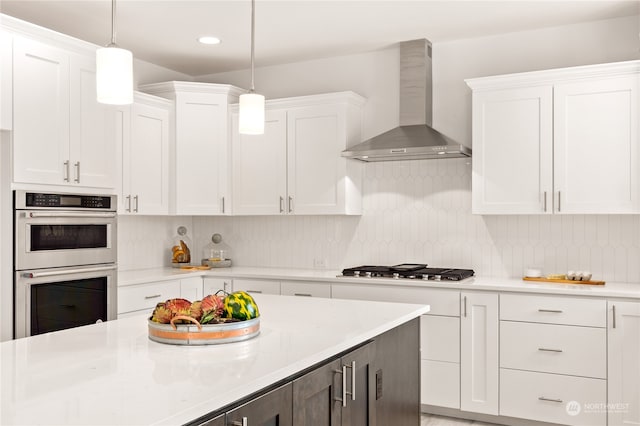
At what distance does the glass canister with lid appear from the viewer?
17.3 ft

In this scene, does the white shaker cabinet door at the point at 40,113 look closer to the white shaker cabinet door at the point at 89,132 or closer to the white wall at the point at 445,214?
the white shaker cabinet door at the point at 89,132

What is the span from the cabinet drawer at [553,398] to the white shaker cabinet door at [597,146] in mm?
1071

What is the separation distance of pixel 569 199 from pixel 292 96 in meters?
2.46

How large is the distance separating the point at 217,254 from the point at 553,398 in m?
2.95

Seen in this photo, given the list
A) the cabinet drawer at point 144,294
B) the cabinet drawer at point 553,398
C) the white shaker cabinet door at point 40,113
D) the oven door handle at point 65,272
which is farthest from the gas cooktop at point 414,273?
the white shaker cabinet door at point 40,113

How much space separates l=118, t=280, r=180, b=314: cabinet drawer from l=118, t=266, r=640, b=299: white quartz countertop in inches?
2.1

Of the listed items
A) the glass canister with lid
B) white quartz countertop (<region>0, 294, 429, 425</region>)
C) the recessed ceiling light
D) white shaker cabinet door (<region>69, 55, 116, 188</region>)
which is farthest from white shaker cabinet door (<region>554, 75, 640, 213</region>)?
white shaker cabinet door (<region>69, 55, 116, 188</region>)

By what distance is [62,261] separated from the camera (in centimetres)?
367

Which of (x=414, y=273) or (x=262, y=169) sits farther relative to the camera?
(x=262, y=169)

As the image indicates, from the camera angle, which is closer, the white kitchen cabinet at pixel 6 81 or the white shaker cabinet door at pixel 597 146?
the white kitchen cabinet at pixel 6 81

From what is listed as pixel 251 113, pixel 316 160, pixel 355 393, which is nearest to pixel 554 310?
pixel 355 393

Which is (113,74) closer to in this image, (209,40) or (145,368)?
(145,368)

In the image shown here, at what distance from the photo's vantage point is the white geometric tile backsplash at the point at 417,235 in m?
4.18

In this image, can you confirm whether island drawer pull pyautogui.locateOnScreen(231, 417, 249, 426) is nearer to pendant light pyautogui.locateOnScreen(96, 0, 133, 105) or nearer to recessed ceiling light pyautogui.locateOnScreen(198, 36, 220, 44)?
pendant light pyautogui.locateOnScreen(96, 0, 133, 105)
